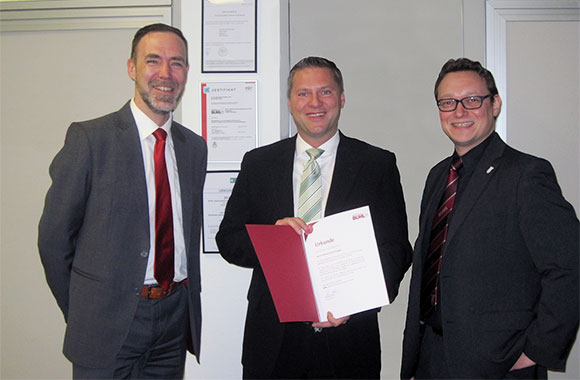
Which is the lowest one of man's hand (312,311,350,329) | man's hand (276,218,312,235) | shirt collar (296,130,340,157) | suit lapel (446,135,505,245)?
man's hand (312,311,350,329)

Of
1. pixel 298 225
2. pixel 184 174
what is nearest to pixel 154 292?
pixel 184 174

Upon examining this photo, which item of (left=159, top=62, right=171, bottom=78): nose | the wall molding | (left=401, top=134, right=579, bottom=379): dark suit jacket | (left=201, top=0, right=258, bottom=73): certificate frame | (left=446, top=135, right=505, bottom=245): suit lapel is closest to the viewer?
(left=401, top=134, right=579, bottom=379): dark suit jacket

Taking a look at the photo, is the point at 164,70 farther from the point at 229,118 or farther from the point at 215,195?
the point at 215,195

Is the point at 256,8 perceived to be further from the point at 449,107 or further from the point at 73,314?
the point at 73,314

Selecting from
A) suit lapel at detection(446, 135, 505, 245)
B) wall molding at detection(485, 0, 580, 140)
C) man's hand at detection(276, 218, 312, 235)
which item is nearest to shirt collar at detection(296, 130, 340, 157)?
man's hand at detection(276, 218, 312, 235)

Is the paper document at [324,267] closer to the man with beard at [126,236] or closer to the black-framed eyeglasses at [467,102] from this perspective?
the man with beard at [126,236]

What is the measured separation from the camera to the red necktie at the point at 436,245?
1.98 metres

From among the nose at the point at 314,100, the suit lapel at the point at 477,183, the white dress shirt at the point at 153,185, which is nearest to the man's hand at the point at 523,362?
the suit lapel at the point at 477,183

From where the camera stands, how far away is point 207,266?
3102 millimetres

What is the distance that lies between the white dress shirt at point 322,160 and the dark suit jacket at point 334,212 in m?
0.04

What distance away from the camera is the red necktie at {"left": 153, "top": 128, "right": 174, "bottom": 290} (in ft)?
6.84

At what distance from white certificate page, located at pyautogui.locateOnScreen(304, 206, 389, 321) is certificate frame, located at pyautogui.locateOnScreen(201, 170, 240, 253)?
1.19 metres

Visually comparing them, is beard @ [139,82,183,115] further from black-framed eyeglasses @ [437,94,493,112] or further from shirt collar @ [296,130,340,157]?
black-framed eyeglasses @ [437,94,493,112]

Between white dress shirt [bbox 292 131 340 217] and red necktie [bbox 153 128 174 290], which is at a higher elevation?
white dress shirt [bbox 292 131 340 217]
